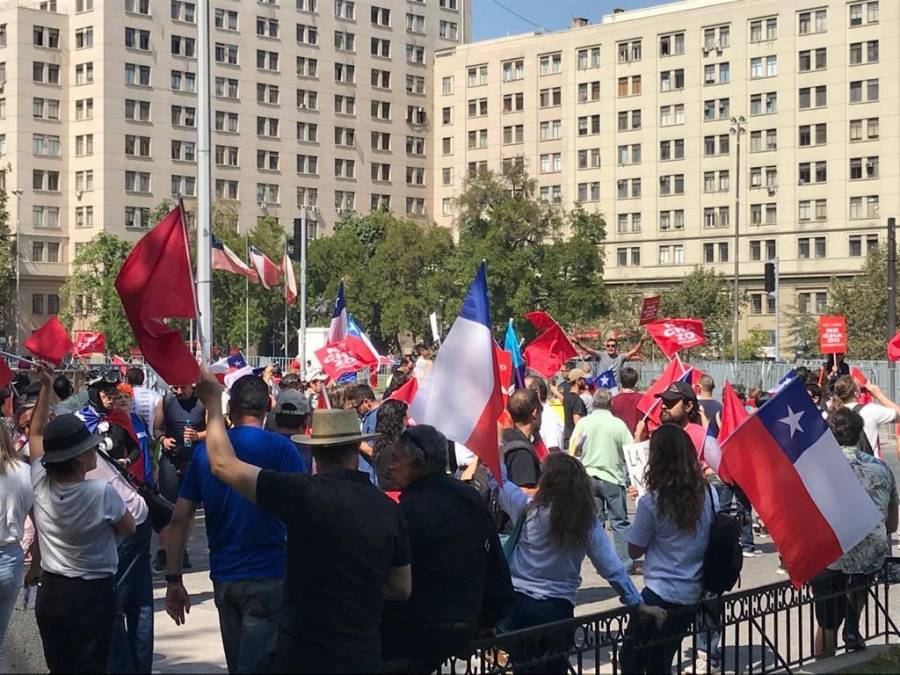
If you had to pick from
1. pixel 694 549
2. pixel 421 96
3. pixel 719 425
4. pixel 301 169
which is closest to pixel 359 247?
pixel 301 169

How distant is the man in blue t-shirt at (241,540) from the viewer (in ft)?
22.3

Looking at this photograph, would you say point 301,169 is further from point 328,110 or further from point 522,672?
point 522,672

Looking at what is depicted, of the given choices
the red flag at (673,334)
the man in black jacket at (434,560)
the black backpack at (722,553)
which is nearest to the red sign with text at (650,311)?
the red flag at (673,334)

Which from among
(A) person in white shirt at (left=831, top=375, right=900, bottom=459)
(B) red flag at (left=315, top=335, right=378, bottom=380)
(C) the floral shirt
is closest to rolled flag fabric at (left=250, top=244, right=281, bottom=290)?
(B) red flag at (left=315, top=335, right=378, bottom=380)

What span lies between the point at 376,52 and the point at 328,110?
6.30 m

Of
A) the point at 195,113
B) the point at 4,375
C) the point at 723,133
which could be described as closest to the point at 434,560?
the point at 4,375

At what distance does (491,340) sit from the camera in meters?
9.23

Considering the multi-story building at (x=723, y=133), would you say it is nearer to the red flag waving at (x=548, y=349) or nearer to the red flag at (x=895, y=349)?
the red flag at (x=895, y=349)

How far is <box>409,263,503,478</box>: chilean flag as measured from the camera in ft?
29.3

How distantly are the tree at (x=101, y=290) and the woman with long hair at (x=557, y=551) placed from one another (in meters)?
76.8

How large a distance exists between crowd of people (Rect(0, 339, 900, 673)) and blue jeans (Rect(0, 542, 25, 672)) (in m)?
0.01

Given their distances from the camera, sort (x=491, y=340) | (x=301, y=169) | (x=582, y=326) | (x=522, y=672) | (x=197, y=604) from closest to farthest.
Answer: (x=522, y=672) → (x=491, y=340) → (x=197, y=604) → (x=582, y=326) → (x=301, y=169)

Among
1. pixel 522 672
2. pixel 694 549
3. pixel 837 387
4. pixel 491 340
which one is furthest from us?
pixel 837 387

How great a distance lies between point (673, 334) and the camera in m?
24.2
